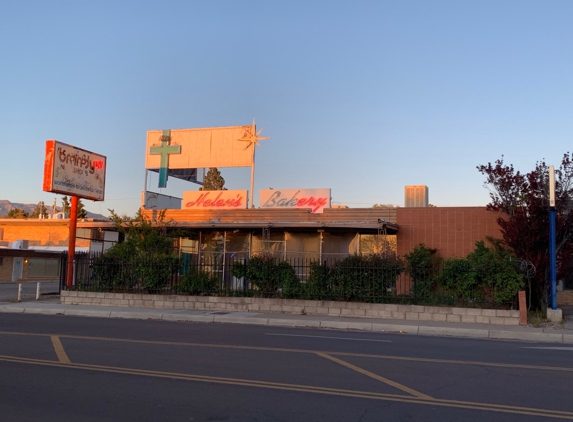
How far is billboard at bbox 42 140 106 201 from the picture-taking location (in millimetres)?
25141

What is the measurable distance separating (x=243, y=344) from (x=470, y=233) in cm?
1592

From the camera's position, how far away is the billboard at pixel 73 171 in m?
25.1

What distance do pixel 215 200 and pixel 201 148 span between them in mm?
3860

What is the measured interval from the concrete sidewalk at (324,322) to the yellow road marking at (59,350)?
247 inches

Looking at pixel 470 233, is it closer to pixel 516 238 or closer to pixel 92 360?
pixel 516 238

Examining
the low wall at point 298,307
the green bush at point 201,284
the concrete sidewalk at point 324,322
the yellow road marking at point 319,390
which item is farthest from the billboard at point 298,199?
the yellow road marking at point 319,390

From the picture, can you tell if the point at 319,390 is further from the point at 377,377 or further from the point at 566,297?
the point at 566,297

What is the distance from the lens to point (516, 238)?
19.6 metres

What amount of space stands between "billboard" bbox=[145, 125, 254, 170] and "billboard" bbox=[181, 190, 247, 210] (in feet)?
7.55

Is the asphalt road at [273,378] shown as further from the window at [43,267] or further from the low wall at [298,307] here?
the window at [43,267]

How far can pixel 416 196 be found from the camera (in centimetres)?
2911

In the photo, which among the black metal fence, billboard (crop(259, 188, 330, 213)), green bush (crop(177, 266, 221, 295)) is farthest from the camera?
billboard (crop(259, 188, 330, 213))

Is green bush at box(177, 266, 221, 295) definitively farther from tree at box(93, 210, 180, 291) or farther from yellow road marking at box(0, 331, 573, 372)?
yellow road marking at box(0, 331, 573, 372)

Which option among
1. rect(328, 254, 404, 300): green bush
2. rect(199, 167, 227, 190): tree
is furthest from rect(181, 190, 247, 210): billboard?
rect(199, 167, 227, 190): tree
